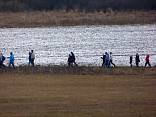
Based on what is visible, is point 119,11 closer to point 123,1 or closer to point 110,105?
point 123,1

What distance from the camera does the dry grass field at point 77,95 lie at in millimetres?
15203

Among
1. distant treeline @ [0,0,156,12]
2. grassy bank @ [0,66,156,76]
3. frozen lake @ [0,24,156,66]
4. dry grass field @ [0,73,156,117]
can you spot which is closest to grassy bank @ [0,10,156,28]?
frozen lake @ [0,24,156,66]

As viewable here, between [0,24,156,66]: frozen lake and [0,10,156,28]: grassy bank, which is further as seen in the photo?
[0,10,156,28]: grassy bank

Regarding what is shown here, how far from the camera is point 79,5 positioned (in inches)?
2217

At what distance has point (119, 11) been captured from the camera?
173 feet

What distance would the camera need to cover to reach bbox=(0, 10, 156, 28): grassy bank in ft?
159

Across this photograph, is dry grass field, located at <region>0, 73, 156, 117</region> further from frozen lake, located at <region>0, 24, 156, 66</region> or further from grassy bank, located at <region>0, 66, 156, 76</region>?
frozen lake, located at <region>0, 24, 156, 66</region>

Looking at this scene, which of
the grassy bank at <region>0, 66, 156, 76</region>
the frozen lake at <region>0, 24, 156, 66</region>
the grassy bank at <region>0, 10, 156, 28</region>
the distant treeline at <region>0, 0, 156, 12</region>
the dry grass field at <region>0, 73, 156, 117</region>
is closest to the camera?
the dry grass field at <region>0, 73, 156, 117</region>

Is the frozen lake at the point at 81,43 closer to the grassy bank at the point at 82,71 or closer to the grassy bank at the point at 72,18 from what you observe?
the grassy bank at the point at 72,18

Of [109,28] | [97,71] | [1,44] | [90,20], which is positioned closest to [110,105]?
[97,71]

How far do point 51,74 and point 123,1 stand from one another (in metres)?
34.5

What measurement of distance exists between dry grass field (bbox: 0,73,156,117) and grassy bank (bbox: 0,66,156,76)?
3.21 feet

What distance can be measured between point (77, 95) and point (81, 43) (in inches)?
803

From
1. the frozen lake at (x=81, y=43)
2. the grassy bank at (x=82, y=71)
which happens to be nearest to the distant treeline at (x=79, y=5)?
the frozen lake at (x=81, y=43)
